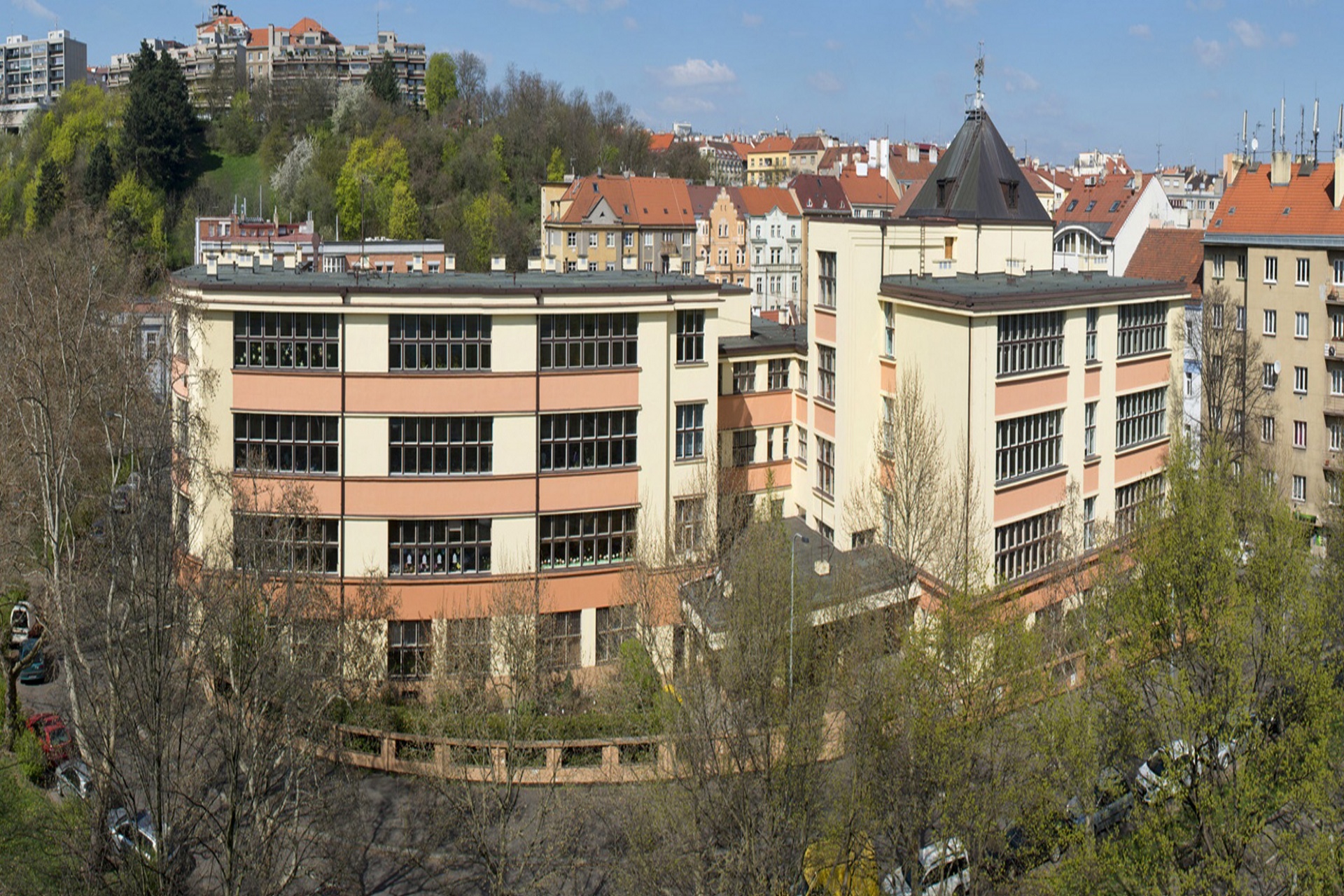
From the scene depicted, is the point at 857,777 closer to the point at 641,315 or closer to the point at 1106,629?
the point at 1106,629

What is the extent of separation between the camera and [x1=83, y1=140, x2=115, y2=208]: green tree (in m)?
106

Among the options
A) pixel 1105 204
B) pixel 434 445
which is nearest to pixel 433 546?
pixel 434 445

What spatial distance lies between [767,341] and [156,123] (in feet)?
287

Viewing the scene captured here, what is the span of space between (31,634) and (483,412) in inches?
608

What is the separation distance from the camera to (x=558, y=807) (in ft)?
90.4

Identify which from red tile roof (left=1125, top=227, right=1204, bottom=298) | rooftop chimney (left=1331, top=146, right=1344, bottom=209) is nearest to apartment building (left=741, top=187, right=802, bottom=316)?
red tile roof (left=1125, top=227, right=1204, bottom=298)

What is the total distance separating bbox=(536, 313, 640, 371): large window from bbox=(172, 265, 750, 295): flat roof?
74cm

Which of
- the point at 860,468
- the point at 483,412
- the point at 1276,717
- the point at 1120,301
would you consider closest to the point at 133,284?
the point at 483,412

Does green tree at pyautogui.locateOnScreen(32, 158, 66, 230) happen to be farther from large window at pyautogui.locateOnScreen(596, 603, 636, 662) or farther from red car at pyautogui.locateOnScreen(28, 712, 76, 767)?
large window at pyautogui.locateOnScreen(596, 603, 636, 662)

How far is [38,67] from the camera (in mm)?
190125

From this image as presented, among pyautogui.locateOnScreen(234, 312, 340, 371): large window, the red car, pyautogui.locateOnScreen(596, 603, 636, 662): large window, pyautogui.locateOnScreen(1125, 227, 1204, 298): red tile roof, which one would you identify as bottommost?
the red car

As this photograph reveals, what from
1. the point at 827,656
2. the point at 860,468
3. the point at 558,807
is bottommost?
the point at 558,807

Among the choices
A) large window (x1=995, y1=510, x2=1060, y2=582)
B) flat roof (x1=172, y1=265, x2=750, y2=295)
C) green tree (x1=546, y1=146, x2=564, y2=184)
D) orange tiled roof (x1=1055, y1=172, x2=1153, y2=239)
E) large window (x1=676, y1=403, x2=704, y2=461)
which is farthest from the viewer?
green tree (x1=546, y1=146, x2=564, y2=184)

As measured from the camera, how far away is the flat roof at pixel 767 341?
38062mm
